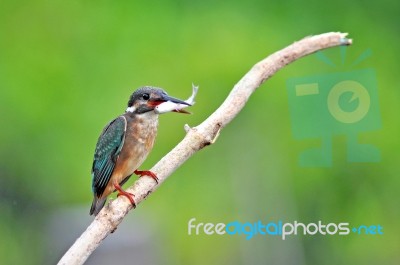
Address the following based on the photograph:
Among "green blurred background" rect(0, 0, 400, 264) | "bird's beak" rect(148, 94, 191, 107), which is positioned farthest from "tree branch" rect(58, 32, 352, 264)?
"green blurred background" rect(0, 0, 400, 264)

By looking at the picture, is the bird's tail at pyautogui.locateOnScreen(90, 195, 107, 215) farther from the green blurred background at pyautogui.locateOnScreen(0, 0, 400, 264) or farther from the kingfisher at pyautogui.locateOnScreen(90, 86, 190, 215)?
the green blurred background at pyautogui.locateOnScreen(0, 0, 400, 264)

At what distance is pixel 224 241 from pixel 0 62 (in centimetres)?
82

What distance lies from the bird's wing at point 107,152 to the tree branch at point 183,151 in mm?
114

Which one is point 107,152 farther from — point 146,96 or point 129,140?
point 146,96

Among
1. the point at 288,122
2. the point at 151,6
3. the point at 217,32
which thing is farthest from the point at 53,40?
the point at 288,122

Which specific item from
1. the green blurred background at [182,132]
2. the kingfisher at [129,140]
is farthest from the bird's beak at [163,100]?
the green blurred background at [182,132]

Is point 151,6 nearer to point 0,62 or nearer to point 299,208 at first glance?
point 0,62

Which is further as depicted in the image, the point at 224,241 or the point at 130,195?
the point at 224,241

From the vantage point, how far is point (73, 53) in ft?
6.93

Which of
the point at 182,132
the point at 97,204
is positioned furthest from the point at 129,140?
the point at 182,132

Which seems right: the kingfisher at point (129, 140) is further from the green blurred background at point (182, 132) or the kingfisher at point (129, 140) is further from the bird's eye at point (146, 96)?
the green blurred background at point (182, 132)

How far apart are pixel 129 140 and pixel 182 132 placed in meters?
0.45

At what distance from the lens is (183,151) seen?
1537 mm

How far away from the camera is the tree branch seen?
147 cm
